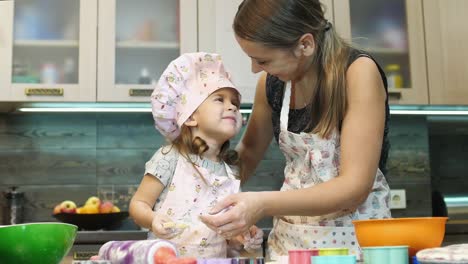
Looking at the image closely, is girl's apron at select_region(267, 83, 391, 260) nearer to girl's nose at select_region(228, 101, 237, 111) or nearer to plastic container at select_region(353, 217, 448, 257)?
girl's nose at select_region(228, 101, 237, 111)

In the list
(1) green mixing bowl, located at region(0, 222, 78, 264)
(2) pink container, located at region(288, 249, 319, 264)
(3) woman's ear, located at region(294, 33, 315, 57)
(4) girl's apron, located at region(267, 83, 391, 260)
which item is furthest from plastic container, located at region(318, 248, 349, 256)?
(3) woman's ear, located at region(294, 33, 315, 57)

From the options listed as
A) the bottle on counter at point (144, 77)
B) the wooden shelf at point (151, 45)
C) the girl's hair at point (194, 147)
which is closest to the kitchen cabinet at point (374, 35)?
the wooden shelf at point (151, 45)

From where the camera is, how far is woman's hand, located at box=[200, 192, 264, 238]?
105 cm

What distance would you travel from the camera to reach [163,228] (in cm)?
120

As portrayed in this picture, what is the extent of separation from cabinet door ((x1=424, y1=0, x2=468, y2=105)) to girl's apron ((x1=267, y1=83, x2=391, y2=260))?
147 centimetres

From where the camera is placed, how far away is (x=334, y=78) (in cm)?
141

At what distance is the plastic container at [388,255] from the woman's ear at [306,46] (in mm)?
746

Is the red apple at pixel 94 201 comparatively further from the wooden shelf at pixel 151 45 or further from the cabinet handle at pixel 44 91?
the wooden shelf at pixel 151 45

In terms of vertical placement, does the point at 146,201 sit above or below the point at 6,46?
below

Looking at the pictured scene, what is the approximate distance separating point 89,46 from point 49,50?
20cm

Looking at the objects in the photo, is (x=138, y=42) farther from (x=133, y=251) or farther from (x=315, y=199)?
(x=133, y=251)

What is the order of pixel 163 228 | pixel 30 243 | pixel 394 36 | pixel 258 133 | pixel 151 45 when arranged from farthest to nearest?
pixel 394 36 → pixel 151 45 → pixel 258 133 → pixel 163 228 → pixel 30 243

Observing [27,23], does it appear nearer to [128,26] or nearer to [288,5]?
[128,26]

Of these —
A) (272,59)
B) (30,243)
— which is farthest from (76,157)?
(30,243)
